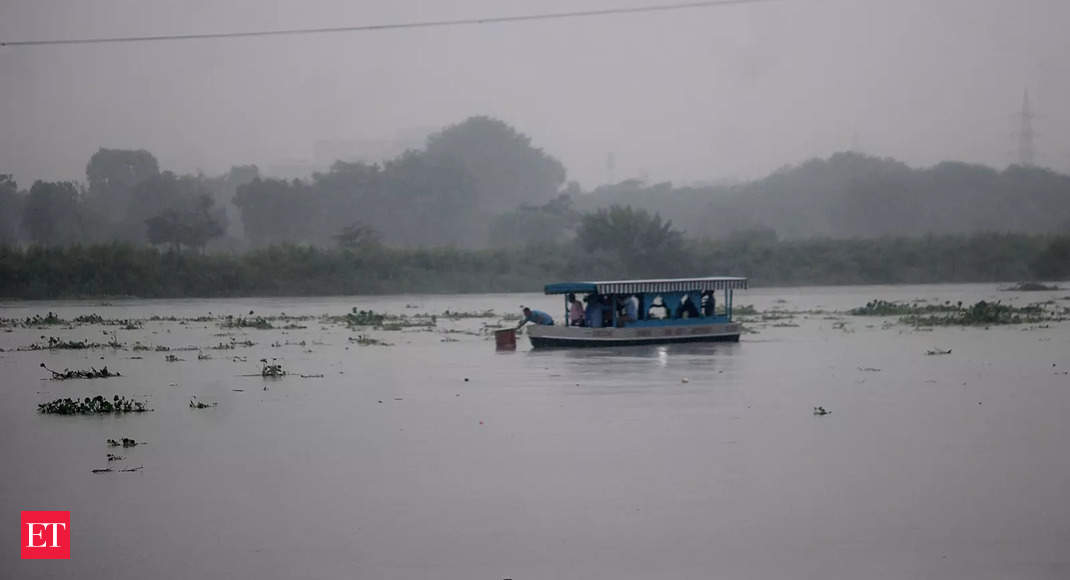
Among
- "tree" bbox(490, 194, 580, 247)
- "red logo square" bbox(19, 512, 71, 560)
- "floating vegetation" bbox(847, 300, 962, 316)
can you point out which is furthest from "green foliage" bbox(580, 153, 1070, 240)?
"red logo square" bbox(19, 512, 71, 560)

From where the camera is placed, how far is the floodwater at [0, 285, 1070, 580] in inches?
385

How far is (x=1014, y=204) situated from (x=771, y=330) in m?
70.6

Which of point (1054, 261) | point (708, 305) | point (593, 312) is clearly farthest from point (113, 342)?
point (1054, 261)

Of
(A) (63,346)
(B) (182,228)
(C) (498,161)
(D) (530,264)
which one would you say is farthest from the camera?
(C) (498,161)

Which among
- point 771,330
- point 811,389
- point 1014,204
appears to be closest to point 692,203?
point 1014,204

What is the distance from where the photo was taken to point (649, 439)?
15148mm

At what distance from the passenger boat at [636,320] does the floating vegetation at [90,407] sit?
42.3 ft

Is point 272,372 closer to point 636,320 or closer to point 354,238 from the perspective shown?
point 636,320

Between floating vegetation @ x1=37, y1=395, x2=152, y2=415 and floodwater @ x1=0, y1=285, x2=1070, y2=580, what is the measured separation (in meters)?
0.31

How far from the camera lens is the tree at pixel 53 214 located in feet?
295

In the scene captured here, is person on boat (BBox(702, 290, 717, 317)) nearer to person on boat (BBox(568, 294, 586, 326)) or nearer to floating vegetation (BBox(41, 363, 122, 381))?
person on boat (BBox(568, 294, 586, 326))

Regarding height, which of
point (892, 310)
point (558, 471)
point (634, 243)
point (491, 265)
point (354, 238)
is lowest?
point (558, 471)

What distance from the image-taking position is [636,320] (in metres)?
30.7

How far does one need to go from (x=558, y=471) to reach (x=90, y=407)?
319 inches
